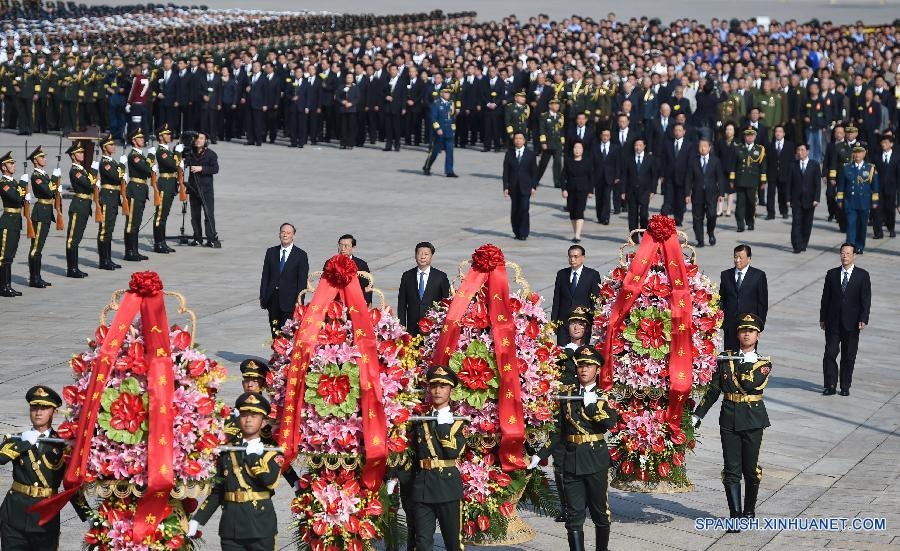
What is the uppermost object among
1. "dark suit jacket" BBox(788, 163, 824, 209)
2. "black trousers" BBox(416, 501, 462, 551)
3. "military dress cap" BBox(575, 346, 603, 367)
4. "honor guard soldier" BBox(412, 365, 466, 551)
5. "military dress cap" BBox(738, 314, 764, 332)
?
"dark suit jacket" BBox(788, 163, 824, 209)

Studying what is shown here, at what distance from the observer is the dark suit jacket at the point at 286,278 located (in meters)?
17.4

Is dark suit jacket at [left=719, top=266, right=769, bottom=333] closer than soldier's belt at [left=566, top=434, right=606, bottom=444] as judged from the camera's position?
No

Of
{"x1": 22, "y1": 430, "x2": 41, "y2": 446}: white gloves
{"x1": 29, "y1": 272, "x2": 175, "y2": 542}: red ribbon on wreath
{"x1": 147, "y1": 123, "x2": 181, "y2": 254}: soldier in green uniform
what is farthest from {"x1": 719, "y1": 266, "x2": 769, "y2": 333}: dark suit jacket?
{"x1": 147, "y1": 123, "x2": 181, "y2": 254}: soldier in green uniform

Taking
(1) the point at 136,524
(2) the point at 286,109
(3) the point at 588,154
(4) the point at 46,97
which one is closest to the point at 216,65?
(2) the point at 286,109

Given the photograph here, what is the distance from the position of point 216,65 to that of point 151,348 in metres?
27.6

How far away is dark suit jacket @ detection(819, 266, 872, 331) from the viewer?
17.5m

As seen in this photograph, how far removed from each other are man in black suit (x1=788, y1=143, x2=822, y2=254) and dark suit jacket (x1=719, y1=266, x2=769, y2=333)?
340 inches

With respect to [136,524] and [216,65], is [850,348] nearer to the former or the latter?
[136,524]

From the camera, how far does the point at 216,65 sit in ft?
122

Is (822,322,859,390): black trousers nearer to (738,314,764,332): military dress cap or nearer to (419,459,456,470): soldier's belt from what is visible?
(738,314,764,332): military dress cap

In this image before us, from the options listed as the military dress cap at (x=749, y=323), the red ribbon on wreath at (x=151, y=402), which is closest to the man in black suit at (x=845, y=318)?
the military dress cap at (x=749, y=323)

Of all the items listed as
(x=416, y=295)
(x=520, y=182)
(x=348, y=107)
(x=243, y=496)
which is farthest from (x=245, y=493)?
(x=348, y=107)

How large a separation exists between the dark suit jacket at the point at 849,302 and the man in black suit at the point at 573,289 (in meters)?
2.98

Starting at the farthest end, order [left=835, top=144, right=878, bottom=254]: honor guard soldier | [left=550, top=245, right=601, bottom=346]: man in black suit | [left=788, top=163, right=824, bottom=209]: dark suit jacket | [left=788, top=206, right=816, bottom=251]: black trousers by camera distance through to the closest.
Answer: [left=788, top=163, right=824, bottom=209]: dark suit jacket → [left=788, top=206, right=816, bottom=251]: black trousers → [left=835, top=144, right=878, bottom=254]: honor guard soldier → [left=550, top=245, right=601, bottom=346]: man in black suit
